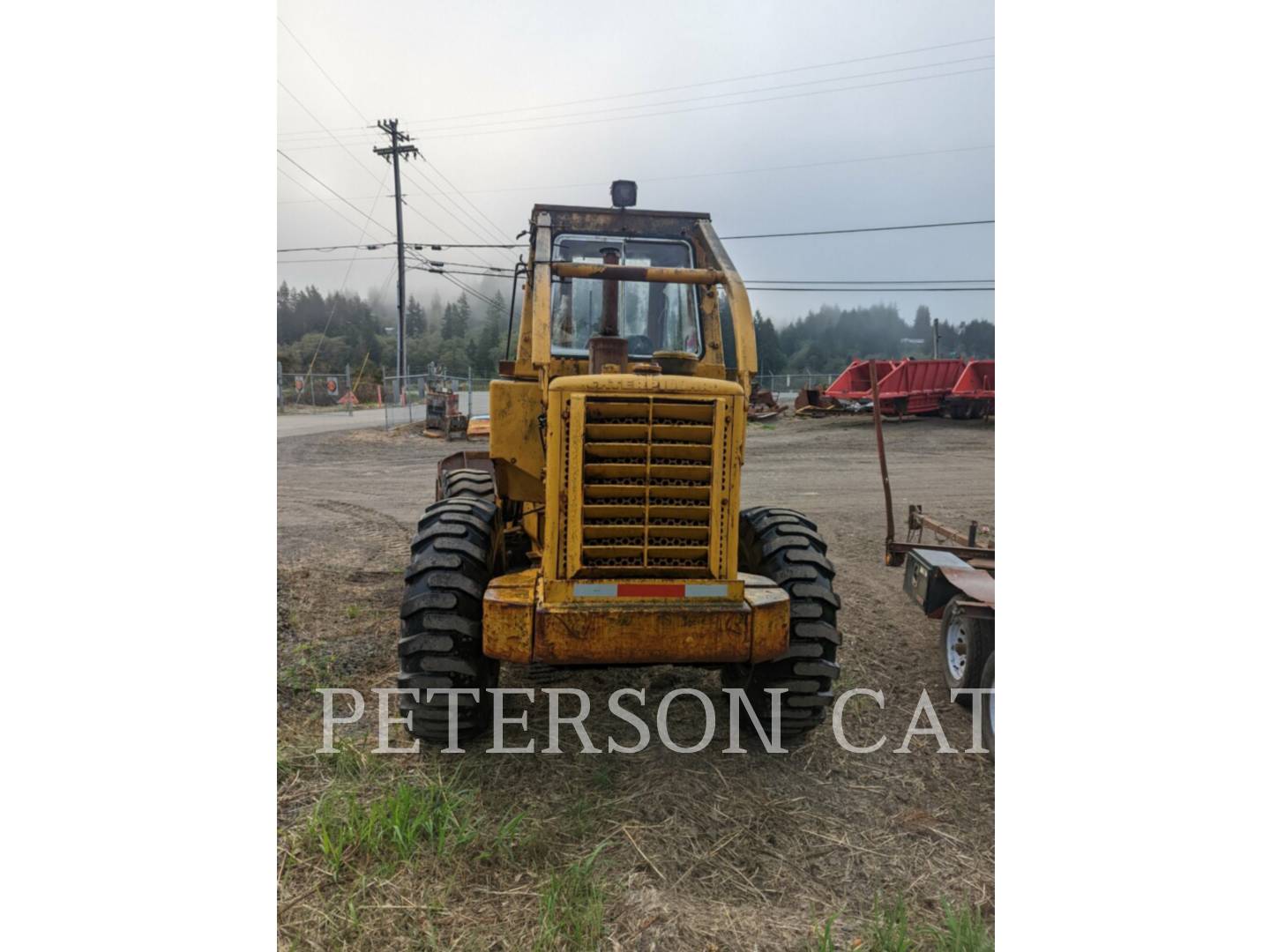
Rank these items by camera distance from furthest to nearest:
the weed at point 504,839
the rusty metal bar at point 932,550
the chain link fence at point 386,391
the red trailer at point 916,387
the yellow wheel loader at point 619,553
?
1. the red trailer at point 916,387
2. the chain link fence at point 386,391
3. the rusty metal bar at point 932,550
4. the yellow wheel loader at point 619,553
5. the weed at point 504,839

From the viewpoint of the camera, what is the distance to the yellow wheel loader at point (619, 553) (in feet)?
7.09

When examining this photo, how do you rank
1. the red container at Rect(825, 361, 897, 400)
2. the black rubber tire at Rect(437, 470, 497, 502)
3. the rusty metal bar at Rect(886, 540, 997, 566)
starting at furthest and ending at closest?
1. the red container at Rect(825, 361, 897, 400)
2. the black rubber tire at Rect(437, 470, 497, 502)
3. the rusty metal bar at Rect(886, 540, 997, 566)

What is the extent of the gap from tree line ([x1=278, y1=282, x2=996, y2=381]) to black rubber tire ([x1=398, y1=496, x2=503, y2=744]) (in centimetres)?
100

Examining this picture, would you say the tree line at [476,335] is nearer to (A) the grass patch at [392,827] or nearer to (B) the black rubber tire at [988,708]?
(B) the black rubber tire at [988,708]

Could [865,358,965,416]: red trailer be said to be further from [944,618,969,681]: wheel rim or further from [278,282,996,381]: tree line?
[944,618,969,681]: wheel rim

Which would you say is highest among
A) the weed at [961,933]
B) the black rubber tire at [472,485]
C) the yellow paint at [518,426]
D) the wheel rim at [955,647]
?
the yellow paint at [518,426]

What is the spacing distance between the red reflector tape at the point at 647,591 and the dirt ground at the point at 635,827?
2.23 feet

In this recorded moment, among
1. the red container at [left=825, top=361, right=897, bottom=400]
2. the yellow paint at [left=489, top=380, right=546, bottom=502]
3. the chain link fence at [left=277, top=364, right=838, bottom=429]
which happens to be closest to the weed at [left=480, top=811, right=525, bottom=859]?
the yellow paint at [left=489, top=380, right=546, bottom=502]

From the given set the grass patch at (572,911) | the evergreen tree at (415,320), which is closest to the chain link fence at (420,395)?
the evergreen tree at (415,320)

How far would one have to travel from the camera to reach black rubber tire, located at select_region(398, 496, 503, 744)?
2.32 metres

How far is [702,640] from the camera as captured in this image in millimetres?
2166

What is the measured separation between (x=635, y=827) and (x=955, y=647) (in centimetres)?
157

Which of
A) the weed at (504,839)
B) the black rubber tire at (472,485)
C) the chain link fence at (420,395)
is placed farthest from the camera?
the chain link fence at (420,395)

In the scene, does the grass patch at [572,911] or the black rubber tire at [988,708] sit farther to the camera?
the black rubber tire at [988,708]
